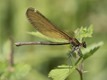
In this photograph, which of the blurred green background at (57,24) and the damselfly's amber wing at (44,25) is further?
the blurred green background at (57,24)

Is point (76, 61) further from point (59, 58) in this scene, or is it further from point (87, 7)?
point (87, 7)

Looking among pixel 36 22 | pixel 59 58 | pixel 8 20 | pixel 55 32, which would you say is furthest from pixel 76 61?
pixel 8 20

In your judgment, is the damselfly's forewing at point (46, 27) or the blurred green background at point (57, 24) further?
the blurred green background at point (57, 24)

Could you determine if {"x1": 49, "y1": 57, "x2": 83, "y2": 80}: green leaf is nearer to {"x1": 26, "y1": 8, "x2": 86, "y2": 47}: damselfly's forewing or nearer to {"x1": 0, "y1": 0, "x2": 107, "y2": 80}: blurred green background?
{"x1": 26, "y1": 8, "x2": 86, "y2": 47}: damselfly's forewing

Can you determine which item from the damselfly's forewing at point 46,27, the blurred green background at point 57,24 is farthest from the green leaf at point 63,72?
the blurred green background at point 57,24

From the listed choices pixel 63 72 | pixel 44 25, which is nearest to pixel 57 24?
pixel 44 25

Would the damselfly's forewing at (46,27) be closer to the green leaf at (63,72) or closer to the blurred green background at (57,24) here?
the green leaf at (63,72)

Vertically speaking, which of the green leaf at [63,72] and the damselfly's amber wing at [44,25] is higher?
the damselfly's amber wing at [44,25]

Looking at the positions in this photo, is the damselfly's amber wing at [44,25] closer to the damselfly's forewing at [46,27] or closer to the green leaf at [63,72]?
the damselfly's forewing at [46,27]
